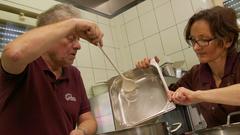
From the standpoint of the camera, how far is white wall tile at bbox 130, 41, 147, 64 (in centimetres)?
233

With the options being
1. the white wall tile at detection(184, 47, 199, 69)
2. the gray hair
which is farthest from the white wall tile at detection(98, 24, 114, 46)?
the gray hair

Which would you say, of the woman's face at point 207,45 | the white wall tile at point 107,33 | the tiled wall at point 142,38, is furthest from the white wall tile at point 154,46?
the woman's face at point 207,45

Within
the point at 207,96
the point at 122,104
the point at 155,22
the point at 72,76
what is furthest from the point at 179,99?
the point at 155,22

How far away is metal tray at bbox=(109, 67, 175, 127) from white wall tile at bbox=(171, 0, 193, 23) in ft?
3.30

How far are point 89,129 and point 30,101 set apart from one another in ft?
1.05

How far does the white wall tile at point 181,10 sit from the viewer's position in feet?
6.82

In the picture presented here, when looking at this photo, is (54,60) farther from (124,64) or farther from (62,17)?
(124,64)

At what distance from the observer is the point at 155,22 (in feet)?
7.45

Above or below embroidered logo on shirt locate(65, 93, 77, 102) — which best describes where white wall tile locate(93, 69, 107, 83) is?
above

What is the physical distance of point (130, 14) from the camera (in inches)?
96.3

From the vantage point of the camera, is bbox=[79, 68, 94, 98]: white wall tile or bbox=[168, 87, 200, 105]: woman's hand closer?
bbox=[168, 87, 200, 105]: woman's hand

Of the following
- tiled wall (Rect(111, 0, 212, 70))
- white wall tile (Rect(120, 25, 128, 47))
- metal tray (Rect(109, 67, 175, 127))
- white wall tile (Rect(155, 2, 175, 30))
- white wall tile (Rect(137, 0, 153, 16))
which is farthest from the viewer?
white wall tile (Rect(120, 25, 128, 47))

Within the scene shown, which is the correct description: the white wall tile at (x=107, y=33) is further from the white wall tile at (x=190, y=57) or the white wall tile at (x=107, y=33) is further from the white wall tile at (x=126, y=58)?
the white wall tile at (x=190, y=57)

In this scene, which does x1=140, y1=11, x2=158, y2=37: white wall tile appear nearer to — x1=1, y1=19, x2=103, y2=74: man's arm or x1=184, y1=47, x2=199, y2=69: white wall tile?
x1=184, y1=47, x2=199, y2=69: white wall tile
